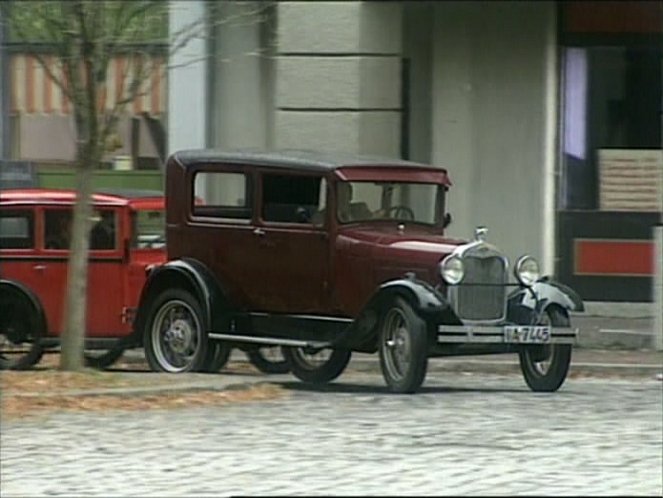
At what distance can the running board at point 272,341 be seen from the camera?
15219 mm

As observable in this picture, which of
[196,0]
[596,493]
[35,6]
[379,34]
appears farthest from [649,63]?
[596,493]

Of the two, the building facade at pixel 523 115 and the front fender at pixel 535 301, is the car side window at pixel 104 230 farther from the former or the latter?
the front fender at pixel 535 301

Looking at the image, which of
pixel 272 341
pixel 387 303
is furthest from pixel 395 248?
pixel 272 341

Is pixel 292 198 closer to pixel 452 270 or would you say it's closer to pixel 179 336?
pixel 179 336

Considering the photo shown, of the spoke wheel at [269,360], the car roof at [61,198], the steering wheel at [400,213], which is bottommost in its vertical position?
the spoke wheel at [269,360]

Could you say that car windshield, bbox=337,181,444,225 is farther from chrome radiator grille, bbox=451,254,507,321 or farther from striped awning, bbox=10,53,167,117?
striped awning, bbox=10,53,167,117

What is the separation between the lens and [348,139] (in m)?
20.6

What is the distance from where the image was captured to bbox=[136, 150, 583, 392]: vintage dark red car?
14680 mm

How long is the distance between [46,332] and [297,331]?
270 cm

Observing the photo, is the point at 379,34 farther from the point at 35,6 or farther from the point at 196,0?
the point at 35,6

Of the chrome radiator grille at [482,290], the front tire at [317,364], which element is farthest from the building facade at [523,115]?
the chrome radiator grille at [482,290]

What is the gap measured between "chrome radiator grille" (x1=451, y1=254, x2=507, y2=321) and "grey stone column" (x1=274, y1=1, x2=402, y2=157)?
5.82m

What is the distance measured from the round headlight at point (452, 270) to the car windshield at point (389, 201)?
1.16 m

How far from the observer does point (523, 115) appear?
2166cm
